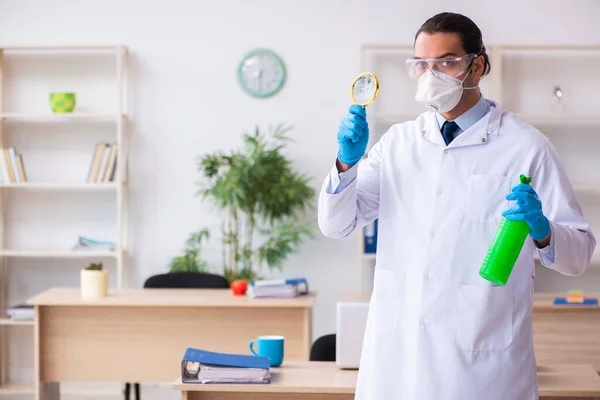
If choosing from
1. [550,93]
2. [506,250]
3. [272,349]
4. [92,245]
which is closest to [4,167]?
[92,245]

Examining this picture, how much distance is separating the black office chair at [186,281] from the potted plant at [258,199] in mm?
537

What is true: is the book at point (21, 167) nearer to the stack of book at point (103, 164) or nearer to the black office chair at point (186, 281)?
the stack of book at point (103, 164)

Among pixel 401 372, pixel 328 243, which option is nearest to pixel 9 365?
pixel 328 243

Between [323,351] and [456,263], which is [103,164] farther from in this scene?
[456,263]

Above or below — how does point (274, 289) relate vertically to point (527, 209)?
below

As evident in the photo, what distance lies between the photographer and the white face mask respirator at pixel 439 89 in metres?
1.92

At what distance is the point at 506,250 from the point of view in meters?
1.73

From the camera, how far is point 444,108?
6.44ft

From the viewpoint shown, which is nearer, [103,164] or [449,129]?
[449,129]

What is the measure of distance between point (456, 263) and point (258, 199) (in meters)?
3.21

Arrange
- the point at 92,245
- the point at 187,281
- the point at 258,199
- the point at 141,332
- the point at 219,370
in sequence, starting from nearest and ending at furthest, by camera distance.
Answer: the point at 219,370 → the point at 141,332 → the point at 187,281 → the point at 258,199 → the point at 92,245

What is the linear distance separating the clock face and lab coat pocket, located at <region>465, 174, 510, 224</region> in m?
3.64

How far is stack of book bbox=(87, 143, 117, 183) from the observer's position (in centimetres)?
526

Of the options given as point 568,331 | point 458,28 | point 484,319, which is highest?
point 458,28
